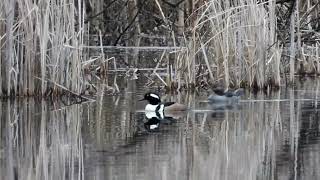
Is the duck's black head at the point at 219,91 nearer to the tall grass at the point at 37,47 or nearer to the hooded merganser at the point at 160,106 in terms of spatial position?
the hooded merganser at the point at 160,106

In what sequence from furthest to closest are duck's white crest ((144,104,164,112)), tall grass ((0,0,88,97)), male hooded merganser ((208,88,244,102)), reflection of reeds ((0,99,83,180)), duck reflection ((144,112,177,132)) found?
male hooded merganser ((208,88,244,102)), tall grass ((0,0,88,97)), duck's white crest ((144,104,164,112)), duck reflection ((144,112,177,132)), reflection of reeds ((0,99,83,180))

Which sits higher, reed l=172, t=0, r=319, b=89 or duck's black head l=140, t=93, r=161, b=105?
reed l=172, t=0, r=319, b=89

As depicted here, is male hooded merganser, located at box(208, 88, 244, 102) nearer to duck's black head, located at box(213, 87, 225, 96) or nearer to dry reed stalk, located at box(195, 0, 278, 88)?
duck's black head, located at box(213, 87, 225, 96)

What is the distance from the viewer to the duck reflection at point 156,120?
981 centimetres

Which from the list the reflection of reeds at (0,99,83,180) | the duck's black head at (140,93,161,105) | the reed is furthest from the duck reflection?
the reed

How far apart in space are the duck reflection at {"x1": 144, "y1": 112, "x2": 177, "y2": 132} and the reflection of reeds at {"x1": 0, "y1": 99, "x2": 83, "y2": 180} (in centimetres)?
74

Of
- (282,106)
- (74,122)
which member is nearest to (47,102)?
(74,122)

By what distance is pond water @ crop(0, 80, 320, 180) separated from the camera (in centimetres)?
711

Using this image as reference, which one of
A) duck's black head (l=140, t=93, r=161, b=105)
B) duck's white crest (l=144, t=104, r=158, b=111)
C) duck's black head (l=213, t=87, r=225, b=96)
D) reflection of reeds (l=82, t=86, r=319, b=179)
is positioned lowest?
reflection of reeds (l=82, t=86, r=319, b=179)

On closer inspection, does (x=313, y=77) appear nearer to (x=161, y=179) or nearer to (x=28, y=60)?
(x=28, y=60)

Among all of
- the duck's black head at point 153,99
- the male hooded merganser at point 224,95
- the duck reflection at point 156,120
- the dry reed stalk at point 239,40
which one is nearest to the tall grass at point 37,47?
the duck's black head at point 153,99

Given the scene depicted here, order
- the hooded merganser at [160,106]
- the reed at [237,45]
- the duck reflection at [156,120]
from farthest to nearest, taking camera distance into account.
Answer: the reed at [237,45] < the hooded merganser at [160,106] < the duck reflection at [156,120]

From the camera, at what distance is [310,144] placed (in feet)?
27.3

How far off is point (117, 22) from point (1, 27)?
7.88 m
